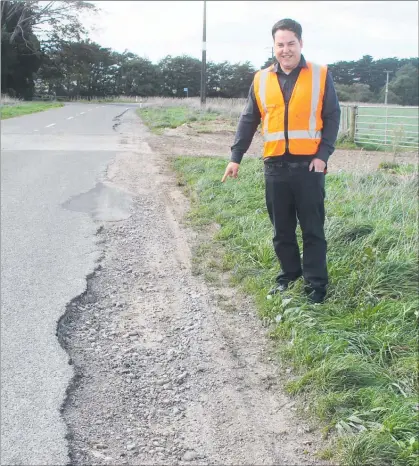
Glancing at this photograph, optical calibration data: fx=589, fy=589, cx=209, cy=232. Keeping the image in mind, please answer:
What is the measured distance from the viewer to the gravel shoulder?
303 cm

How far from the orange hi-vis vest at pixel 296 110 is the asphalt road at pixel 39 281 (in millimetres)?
2195

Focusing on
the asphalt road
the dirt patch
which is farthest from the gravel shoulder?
the dirt patch

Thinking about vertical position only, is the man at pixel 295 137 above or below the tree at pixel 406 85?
below

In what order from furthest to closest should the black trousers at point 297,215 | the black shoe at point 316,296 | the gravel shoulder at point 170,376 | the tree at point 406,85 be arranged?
1. the tree at point 406,85
2. the black shoe at point 316,296
3. the black trousers at point 297,215
4. the gravel shoulder at point 170,376

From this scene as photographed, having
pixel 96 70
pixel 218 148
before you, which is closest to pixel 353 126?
pixel 218 148

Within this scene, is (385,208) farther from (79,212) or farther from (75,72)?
(75,72)

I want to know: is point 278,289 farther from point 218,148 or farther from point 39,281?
point 218,148

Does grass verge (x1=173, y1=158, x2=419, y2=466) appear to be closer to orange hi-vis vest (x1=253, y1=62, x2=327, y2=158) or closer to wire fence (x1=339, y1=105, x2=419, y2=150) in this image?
orange hi-vis vest (x1=253, y1=62, x2=327, y2=158)

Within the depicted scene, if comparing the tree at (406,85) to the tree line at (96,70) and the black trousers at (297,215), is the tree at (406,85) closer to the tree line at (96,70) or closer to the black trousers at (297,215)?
the tree line at (96,70)

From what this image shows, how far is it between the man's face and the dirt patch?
18.2 feet

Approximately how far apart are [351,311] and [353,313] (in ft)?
0.24

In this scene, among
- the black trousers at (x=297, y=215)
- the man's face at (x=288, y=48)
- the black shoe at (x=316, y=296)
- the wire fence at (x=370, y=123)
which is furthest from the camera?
the wire fence at (x=370, y=123)

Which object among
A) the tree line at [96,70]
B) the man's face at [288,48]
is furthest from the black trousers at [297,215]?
the tree line at [96,70]

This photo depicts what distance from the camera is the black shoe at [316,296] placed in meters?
4.65
